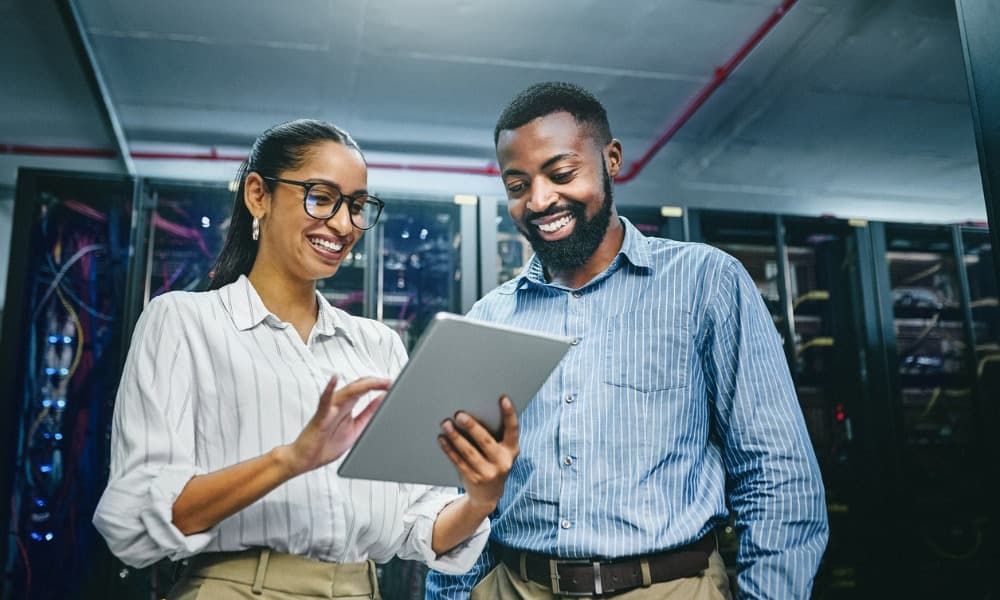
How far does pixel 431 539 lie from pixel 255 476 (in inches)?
14.0

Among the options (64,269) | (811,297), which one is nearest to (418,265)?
(64,269)

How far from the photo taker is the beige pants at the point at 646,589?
1208 millimetres

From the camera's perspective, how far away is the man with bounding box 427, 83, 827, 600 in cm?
121

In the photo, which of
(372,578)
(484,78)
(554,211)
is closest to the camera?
(372,578)

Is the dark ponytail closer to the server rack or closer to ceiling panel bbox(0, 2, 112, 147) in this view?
ceiling panel bbox(0, 2, 112, 147)

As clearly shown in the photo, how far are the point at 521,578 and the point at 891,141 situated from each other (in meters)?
3.94

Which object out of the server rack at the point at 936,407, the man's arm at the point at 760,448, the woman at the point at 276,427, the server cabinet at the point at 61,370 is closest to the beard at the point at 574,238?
the man's arm at the point at 760,448

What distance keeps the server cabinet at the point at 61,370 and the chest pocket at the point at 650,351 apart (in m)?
1.96

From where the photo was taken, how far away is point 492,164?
4383 millimetres

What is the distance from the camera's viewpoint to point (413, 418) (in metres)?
0.92

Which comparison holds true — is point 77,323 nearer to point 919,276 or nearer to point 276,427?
point 276,427

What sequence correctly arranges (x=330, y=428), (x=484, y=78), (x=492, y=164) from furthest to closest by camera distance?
(x=492, y=164), (x=484, y=78), (x=330, y=428)

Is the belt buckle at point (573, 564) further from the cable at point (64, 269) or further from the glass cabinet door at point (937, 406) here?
the glass cabinet door at point (937, 406)

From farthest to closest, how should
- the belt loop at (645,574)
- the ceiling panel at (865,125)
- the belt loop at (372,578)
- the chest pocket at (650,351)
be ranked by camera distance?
1. the ceiling panel at (865,125)
2. the chest pocket at (650,351)
3. the belt loop at (645,574)
4. the belt loop at (372,578)
